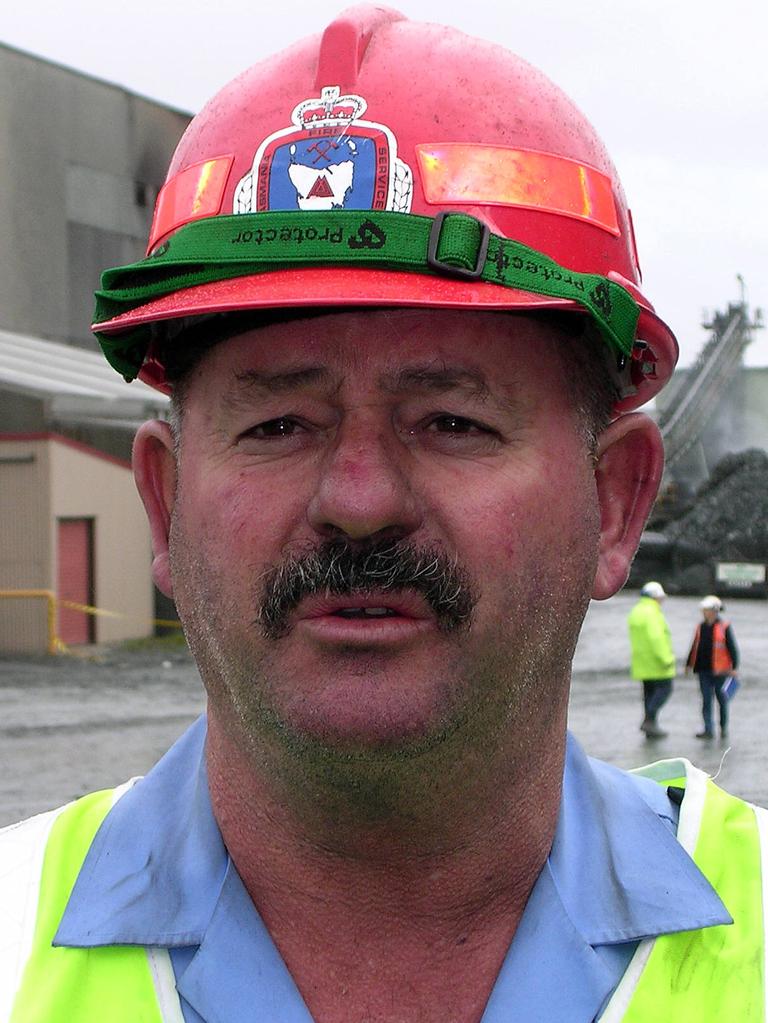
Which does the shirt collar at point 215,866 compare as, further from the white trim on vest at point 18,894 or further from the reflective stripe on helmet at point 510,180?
the reflective stripe on helmet at point 510,180

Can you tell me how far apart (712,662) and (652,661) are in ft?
2.46

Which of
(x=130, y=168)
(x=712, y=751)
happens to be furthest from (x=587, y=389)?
(x=130, y=168)

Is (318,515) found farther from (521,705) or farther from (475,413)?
(521,705)

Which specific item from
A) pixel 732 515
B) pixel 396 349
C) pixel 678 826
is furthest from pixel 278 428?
pixel 732 515

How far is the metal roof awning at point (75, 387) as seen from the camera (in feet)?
66.6

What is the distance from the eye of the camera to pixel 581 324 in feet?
7.27

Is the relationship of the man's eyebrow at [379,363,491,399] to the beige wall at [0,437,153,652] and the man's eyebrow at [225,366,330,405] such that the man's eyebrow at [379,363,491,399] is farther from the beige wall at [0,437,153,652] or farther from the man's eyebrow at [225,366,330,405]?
the beige wall at [0,437,153,652]

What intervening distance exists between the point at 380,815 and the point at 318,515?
0.49 metres

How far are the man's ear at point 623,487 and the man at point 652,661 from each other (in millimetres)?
11849

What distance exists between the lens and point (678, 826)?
2.37 meters

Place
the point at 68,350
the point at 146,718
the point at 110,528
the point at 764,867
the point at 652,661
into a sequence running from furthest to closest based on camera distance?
the point at 68,350 → the point at 110,528 → the point at 146,718 → the point at 652,661 → the point at 764,867

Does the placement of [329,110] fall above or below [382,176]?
above

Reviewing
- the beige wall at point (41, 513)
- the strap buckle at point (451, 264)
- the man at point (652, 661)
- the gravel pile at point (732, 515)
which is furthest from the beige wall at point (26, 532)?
the strap buckle at point (451, 264)

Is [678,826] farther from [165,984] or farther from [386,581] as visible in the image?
[165,984]
